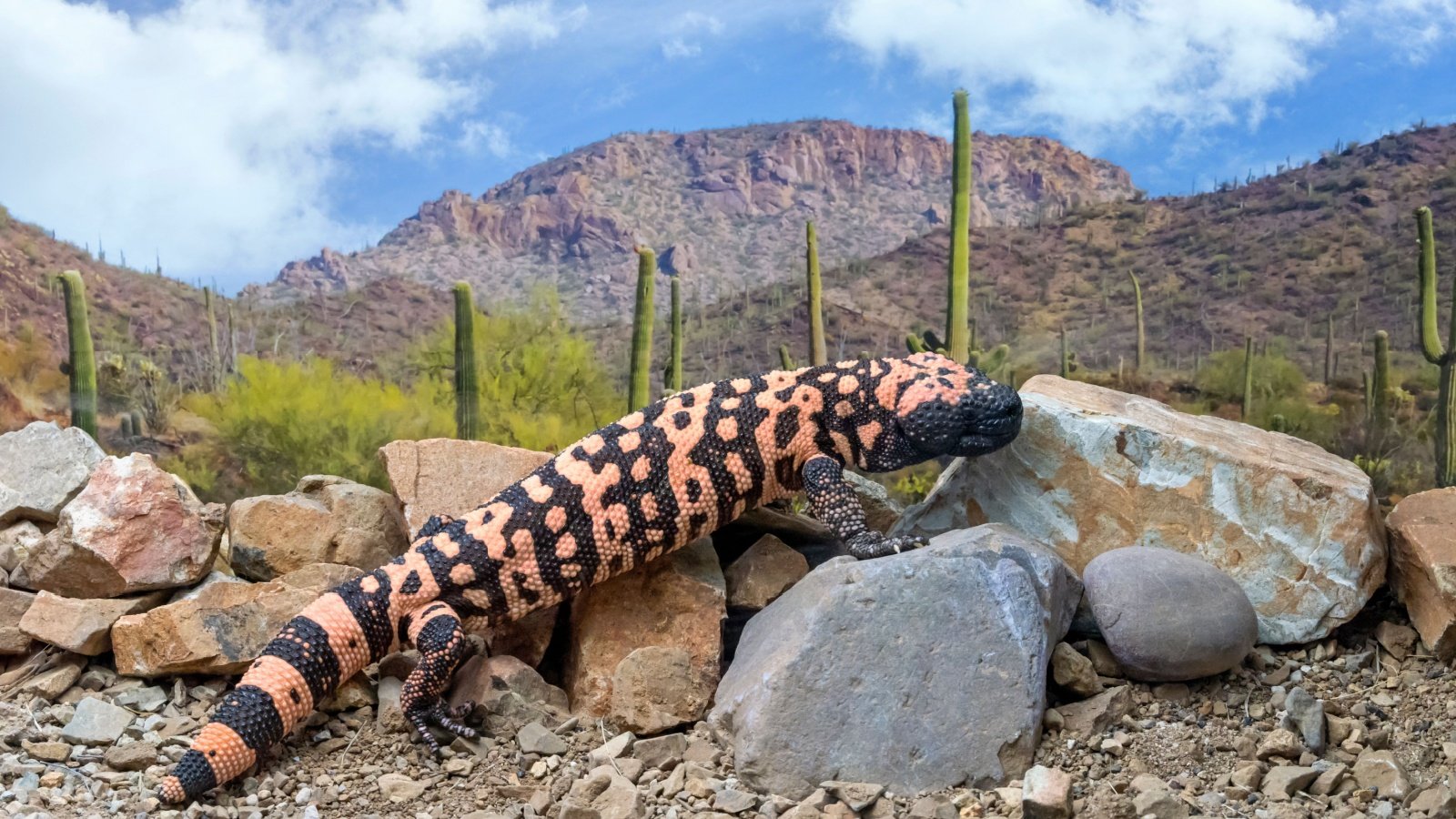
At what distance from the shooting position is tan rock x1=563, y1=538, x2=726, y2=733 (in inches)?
124

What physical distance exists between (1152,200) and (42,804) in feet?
37.3

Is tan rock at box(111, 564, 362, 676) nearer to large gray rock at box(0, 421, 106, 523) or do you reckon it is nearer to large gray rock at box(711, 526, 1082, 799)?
large gray rock at box(0, 421, 106, 523)

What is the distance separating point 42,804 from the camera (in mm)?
2689

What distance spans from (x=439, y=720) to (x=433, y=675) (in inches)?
5.6

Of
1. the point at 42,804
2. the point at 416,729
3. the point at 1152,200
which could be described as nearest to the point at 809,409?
the point at 416,729

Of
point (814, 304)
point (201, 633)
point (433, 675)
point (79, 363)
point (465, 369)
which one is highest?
point (814, 304)

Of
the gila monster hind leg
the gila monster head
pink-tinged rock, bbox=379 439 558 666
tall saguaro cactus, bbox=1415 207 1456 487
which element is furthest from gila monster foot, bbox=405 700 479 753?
tall saguaro cactus, bbox=1415 207 1456 487

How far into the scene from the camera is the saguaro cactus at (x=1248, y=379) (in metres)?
8.34

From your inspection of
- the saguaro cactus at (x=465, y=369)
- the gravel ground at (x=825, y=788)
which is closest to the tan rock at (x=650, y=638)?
the gravel ground at (x=825, y=788)

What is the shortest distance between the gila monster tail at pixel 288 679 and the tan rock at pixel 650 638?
2.18 feet

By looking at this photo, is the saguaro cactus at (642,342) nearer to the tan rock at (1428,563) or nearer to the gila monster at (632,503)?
the gila monster at (632,503)

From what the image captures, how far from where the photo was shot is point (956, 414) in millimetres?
3402

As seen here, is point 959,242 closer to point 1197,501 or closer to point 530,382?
point 530,382

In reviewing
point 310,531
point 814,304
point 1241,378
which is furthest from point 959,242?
point 310,531
